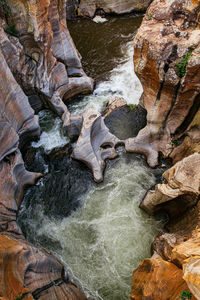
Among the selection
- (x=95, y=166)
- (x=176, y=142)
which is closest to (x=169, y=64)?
(x=176, y=142)

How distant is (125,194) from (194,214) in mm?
2931

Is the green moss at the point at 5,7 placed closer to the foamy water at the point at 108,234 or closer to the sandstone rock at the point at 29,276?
the foamy water at the point at 108,234

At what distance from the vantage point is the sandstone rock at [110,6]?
56.9 feet

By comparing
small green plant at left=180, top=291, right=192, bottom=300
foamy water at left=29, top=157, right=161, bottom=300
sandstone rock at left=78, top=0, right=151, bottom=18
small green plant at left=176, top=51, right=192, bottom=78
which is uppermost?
sandstone rock at left=78, top=0, right=151, bottom=18

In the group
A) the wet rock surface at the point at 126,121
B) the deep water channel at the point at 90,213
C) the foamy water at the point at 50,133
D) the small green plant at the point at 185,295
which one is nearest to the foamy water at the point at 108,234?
the deep water channel at the point at 90,213

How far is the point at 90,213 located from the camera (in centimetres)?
766

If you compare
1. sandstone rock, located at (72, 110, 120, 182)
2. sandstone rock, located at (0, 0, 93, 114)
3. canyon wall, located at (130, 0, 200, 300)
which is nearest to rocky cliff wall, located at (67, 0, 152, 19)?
sandstone rock, located at (0, 0, 93, 114)

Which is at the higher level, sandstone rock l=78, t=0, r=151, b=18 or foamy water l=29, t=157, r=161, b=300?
sandstone rock l=78, t=0, r=151, b=18

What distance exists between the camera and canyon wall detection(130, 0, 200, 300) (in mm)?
4207

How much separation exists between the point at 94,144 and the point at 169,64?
4.01 metres

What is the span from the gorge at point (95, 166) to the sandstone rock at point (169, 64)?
0.03m

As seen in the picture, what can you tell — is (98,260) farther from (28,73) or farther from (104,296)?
(28,73)

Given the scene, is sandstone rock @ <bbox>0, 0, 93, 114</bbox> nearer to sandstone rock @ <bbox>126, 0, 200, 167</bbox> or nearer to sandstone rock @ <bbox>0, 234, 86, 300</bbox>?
sandstone rock @ <bbox>126, 0, 200, 167</bbox>

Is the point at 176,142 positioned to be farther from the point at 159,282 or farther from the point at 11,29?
the point at 11,29
